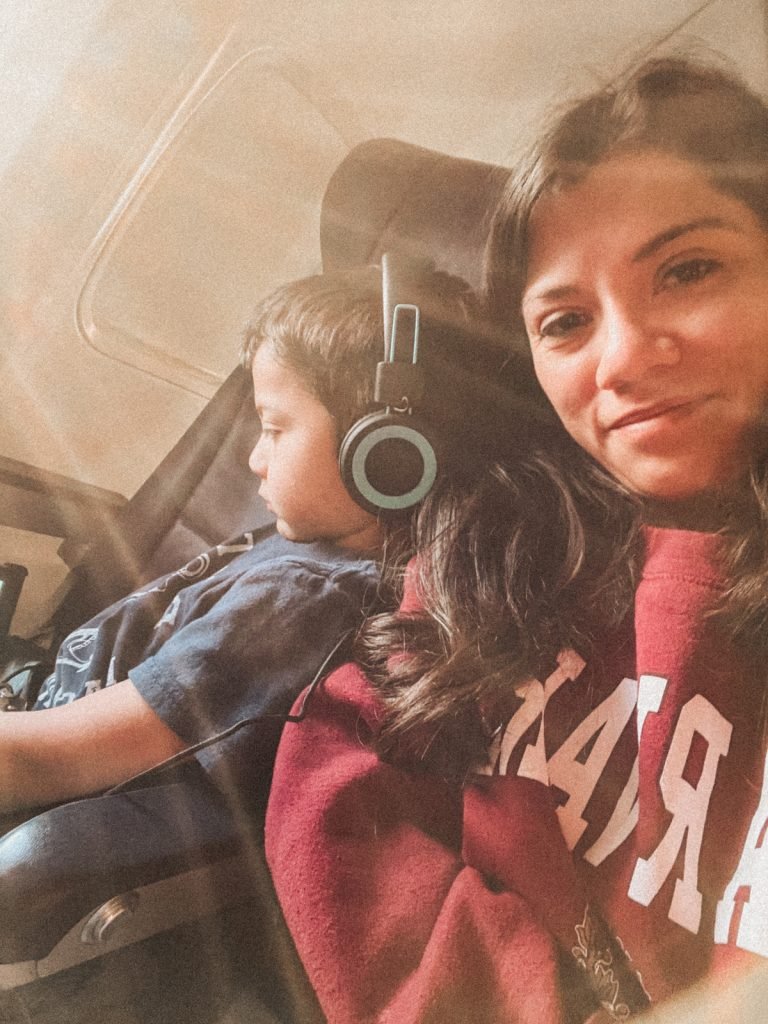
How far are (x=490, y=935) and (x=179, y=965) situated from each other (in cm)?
19

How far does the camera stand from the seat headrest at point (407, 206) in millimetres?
488

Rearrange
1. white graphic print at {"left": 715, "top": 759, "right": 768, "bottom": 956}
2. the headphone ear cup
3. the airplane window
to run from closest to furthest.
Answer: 1. white graphic print at {"left": 715, "top": 759, "right": 768, "bottom": 956}
2. the headphone ear cup
3. the airplane window

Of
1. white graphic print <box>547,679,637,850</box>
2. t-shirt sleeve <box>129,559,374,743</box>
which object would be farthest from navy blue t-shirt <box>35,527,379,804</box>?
white graphic print <box>547,679,637,850</box>

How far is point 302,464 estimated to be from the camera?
0.50m

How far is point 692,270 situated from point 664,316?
0.03 m

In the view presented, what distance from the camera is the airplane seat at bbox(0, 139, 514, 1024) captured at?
0.36m

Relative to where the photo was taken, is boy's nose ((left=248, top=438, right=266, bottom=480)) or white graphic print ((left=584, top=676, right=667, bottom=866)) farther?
boy's nose ((left=248, top=438, right=266, bottom=480))

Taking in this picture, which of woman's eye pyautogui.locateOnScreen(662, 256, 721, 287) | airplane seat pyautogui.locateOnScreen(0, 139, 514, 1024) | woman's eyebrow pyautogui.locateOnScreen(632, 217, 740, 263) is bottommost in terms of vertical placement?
airplane seat pyautogui.locateOnScreen(0, 139, 514, 1024)

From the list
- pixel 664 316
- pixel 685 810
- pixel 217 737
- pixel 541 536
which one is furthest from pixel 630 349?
pixel 217 737

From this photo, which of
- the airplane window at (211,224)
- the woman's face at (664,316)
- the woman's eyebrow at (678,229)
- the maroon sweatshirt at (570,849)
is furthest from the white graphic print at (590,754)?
the airplane window at (211,224)

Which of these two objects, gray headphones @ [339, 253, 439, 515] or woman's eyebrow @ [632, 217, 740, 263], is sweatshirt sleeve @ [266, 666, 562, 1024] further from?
woman's eyebrow @ [632, 217, 740, 263]

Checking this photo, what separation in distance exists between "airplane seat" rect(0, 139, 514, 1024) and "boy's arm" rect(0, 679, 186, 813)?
2 centimetres

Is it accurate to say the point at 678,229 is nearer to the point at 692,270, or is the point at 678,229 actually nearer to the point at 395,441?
the point at 692,270

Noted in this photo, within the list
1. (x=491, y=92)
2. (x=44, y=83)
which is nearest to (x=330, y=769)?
(x=491, y=92)
